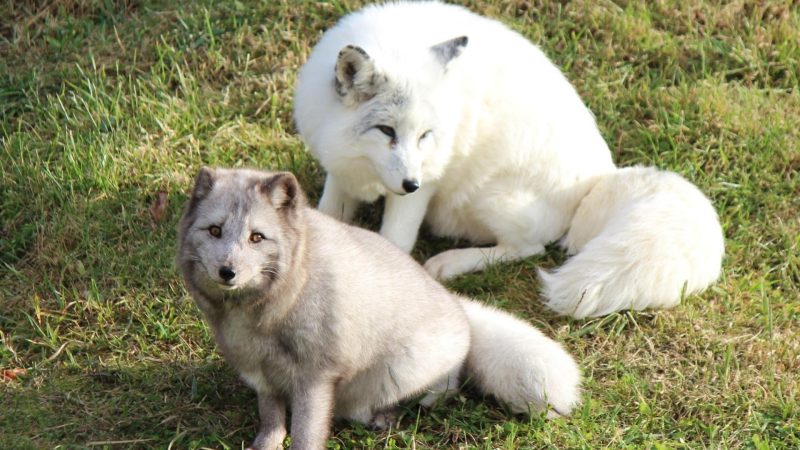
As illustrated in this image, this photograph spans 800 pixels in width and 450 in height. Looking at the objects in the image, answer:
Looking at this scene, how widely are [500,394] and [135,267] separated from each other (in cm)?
209

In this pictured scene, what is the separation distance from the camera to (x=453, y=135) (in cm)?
541

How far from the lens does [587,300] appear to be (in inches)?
201

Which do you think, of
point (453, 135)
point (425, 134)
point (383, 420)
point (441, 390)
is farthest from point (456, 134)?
point (383, 420)

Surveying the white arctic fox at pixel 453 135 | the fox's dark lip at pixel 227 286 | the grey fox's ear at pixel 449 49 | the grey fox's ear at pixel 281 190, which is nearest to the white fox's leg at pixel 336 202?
the white arctic fox at pixel 453 135

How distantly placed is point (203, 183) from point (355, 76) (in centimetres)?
144

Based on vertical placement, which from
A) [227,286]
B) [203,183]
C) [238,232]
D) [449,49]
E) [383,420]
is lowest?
[383,420]

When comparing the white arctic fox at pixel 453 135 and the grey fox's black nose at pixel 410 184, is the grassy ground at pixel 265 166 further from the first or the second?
the grey fox's black nose at pixel 410 184

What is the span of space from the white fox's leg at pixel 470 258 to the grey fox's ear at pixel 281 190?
180cm

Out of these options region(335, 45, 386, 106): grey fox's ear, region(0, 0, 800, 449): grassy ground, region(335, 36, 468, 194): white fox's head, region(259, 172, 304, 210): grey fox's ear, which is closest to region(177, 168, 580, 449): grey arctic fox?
region(259, 172, 304, 210): grey fox's ear

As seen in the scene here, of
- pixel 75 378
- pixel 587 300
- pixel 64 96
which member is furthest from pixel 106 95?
pixel 587 300

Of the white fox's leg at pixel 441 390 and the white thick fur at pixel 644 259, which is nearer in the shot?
the white fox's leg at pixel 441 390

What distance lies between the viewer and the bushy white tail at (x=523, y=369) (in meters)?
4.30

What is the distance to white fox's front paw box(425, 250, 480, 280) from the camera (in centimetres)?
562

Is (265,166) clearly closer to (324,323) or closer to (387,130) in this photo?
(387,130)
